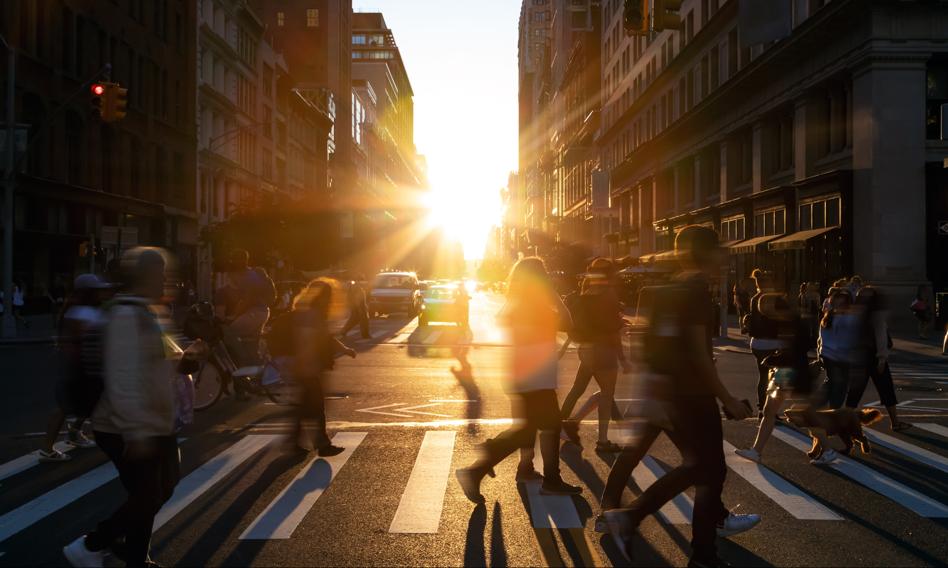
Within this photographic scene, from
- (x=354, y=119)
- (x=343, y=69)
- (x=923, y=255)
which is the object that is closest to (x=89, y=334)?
(x=923, y=255)

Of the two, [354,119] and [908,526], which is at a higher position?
[354,119]

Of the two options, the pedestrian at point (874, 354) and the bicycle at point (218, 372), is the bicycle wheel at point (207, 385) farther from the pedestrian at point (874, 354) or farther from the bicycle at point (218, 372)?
the pedestrian at point (874, 354)

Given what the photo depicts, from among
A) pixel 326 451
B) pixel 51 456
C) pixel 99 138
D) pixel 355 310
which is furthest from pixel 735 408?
pixel 99 138

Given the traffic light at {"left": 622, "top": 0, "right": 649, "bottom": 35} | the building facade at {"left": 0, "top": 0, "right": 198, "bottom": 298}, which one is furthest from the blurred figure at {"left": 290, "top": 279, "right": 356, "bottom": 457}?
the building facade at {"left": 0, "top": 0, "right": 198, "bottom": 298}

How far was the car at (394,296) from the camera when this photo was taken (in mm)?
41062

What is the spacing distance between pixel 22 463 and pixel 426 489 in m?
4.20

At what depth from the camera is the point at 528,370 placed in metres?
7.10

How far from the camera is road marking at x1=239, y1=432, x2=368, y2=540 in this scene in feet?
21.4

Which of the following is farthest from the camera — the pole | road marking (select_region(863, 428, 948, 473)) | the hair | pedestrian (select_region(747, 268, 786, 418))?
the pole

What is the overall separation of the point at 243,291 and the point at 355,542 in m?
7.37

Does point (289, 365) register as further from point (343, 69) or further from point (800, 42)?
point (343, 69)

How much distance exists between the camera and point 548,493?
7.58m

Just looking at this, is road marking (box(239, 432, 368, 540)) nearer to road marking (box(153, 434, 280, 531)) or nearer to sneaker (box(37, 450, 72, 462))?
road marking (box(153, 434, 280, 531))

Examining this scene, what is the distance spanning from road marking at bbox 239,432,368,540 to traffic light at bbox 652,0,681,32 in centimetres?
613
